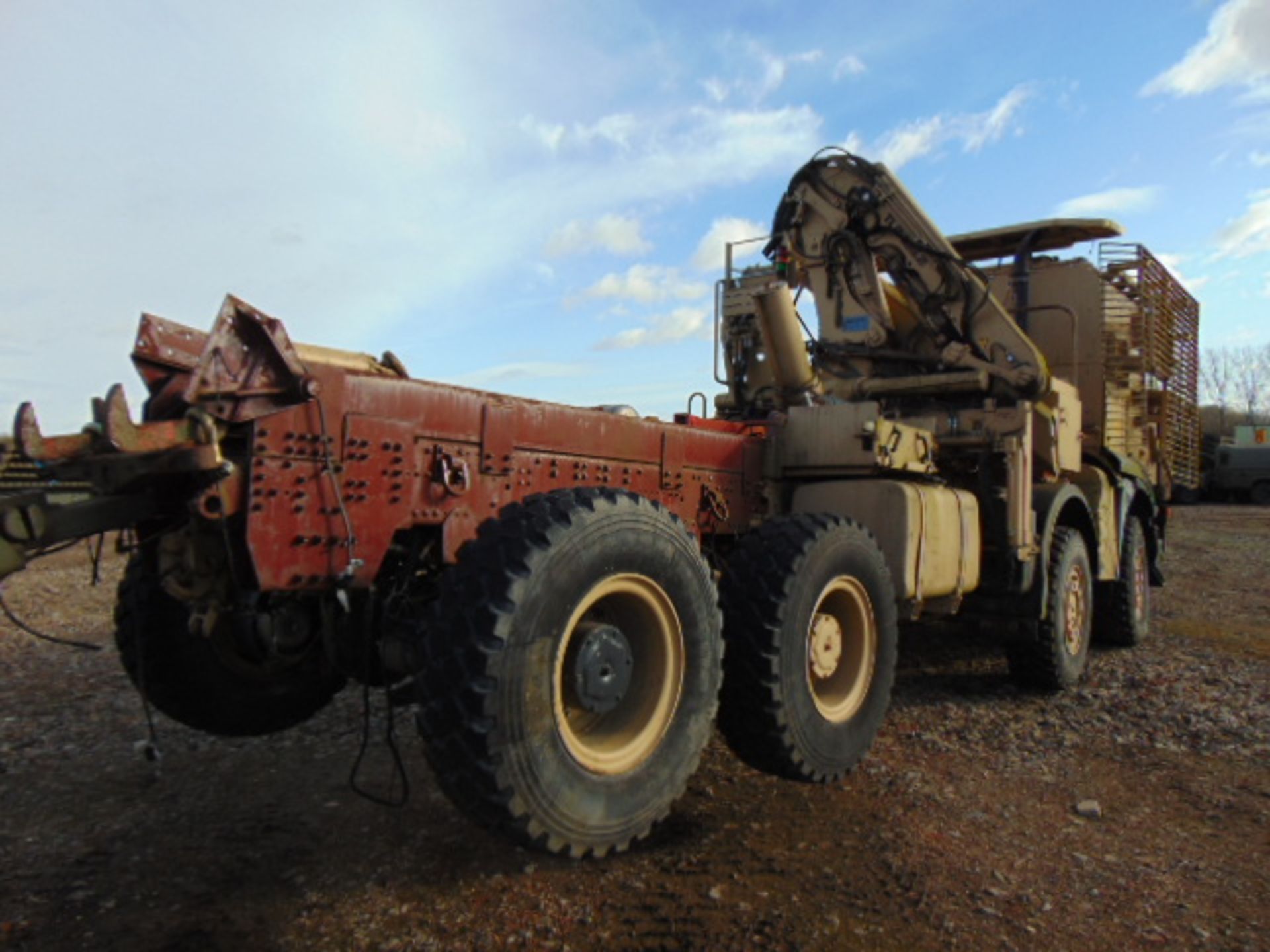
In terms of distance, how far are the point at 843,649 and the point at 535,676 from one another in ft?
6.75

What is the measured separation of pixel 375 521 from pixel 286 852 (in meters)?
1.50

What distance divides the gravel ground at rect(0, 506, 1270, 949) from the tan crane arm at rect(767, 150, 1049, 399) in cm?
248

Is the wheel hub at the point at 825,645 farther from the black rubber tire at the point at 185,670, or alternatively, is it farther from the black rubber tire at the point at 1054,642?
the black rubber tire at the point at 1054,642

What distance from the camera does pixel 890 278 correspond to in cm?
677

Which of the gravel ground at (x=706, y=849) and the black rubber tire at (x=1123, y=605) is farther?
the black rubber tire at (x=1123, y=605)

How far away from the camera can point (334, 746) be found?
504 cm

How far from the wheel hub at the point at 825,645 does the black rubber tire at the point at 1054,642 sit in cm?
263

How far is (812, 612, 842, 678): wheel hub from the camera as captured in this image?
4145 millimetres

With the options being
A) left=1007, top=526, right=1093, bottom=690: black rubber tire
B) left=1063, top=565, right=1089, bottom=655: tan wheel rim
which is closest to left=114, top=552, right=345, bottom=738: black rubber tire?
left=1007, top=526, right=1093, bottom=690: black rubber tire

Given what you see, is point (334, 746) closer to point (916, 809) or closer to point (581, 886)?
point (581, 886)

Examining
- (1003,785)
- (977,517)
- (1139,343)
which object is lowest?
(1003,785)

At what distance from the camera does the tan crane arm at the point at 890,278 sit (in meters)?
6.27

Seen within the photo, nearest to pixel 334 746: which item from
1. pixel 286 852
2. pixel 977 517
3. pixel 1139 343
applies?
pixel 286 852

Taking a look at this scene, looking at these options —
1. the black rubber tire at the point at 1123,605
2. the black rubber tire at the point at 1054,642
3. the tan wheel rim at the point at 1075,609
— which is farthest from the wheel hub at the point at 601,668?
the black rubber tire at the point at 1123,605
